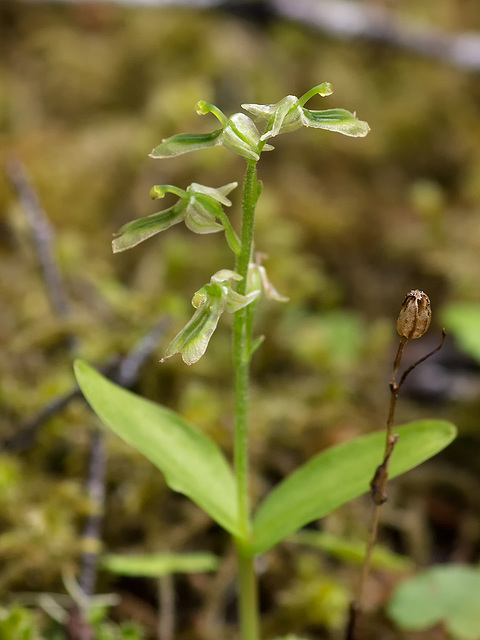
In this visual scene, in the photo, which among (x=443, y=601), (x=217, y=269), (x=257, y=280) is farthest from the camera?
(x=217, y=269)

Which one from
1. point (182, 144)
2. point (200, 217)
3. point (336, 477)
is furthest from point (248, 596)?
point (182, 144)

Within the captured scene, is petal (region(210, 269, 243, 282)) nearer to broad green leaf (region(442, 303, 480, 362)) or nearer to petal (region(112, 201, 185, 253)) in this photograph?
petal (region(112, 201, 185, 253))

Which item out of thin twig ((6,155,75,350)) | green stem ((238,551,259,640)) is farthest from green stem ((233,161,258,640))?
thin twig ((6,155,75,350))

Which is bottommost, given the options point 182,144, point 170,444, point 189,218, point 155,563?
point 155,563

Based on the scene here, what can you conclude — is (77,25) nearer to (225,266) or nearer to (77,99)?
(77,99)

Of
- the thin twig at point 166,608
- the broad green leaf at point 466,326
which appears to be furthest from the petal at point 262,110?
the broad green leaf at point 466,326

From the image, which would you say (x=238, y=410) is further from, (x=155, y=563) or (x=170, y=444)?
(x=155, y=563)

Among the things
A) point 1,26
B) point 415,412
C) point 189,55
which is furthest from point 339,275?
point 1,26

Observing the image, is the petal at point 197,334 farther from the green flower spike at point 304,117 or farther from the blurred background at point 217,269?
the blurred background at point 217,269
